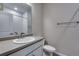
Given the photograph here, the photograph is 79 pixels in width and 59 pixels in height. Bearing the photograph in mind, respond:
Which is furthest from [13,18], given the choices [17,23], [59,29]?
[59,29]

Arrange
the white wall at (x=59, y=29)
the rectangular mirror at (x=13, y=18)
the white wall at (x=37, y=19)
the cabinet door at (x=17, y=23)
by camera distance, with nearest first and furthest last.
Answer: the rectangular mirror at (x=13, y=18)
the cabinet door at (x=17, y=23)
the white wall at (x=59, y=29)
the white wall at (x=37, y=19)

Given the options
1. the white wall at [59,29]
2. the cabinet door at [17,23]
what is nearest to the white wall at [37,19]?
the white wall at [59,29]

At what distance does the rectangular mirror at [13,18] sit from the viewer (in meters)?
1.50

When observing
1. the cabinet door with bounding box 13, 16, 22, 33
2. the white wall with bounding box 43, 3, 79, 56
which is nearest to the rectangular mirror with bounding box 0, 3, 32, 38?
the cabinet door with bounding box 13, 16, 22, 33

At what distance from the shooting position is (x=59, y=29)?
246 centimetres

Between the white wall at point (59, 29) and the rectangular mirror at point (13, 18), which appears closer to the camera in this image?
the rectangular mirror at point (13, 18)

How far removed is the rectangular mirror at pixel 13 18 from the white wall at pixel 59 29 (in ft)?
1.65

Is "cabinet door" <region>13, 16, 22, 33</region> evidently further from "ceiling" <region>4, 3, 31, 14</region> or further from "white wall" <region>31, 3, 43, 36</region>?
"white wall" <region>31, 3, 43, 36</region>

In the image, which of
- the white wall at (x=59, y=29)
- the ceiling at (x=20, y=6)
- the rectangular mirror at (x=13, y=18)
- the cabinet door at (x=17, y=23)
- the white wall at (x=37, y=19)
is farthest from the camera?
the white wall at (x=37, y=19)

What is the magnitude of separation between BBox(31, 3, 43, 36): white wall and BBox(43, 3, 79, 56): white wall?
0.49 feet

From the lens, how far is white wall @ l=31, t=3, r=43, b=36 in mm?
2493

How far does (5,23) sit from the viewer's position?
154 cm

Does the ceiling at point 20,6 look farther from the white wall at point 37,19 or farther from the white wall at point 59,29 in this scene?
the white wall at point 59,29

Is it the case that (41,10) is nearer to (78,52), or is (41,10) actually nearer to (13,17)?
(13,17)
